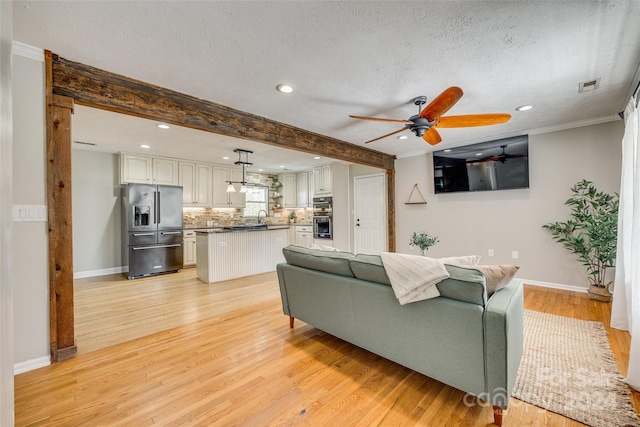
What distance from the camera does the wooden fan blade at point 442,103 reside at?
2021mm

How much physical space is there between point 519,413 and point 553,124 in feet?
12.9

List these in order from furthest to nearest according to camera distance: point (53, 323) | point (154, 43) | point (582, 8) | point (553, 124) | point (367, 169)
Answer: point (367, 169), point (553, 124), point (53, 323), point (154, 43), point (582, 8)

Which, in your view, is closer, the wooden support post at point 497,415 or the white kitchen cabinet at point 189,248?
the wooden support post at point 497,415

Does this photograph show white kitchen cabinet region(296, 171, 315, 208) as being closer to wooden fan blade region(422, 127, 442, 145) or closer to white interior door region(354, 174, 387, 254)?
white interior door region(354, 174, 387, 254)

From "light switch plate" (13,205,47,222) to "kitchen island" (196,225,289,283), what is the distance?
2.50 m

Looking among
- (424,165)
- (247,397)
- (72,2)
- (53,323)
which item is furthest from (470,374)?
(424,165)

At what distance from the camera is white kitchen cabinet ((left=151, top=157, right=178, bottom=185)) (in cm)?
548

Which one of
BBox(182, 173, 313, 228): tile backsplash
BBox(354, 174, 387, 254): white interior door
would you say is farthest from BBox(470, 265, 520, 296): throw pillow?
BBox(182, 173, 313, 228): tile backsplash

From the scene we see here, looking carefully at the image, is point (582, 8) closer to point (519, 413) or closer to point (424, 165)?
point (519, 413)

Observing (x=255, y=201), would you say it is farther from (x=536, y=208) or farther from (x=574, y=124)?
(x=574, y=124)

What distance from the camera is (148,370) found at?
2.02 m

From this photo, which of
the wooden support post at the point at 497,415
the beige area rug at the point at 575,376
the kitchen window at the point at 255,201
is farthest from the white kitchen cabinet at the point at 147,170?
the beige area rug at the point at 575,376

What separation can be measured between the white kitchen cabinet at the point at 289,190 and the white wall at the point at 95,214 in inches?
158

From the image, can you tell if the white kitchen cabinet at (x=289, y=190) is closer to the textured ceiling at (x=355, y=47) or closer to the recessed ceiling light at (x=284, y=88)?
the textured ceiling at (x=355, y=47)
